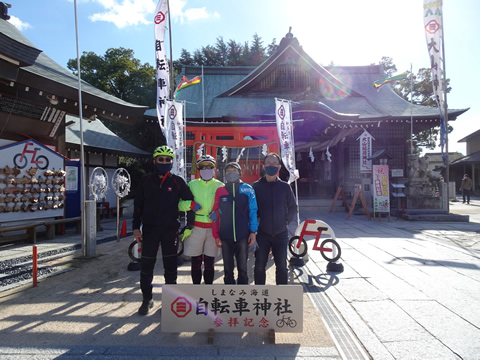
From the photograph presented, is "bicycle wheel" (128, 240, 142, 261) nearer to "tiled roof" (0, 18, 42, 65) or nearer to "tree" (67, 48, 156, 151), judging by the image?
"tiled roof" (0, 18, 42, 65)

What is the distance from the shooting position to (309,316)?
11.0 feet

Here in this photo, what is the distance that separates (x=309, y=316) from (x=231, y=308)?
1071mm

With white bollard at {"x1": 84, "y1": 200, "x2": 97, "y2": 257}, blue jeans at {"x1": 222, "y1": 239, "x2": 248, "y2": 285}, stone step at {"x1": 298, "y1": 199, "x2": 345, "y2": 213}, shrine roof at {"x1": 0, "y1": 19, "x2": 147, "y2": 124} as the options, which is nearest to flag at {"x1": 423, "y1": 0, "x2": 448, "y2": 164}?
stone step at {"x1": 298, "y1": 199, "x2": 345, "y2": 213}

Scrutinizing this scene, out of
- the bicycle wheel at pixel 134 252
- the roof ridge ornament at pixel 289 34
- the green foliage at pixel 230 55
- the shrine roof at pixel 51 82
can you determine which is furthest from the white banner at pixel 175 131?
the green foliage at pixel 230 55

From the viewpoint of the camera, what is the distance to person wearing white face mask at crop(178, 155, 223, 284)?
3.42 metres

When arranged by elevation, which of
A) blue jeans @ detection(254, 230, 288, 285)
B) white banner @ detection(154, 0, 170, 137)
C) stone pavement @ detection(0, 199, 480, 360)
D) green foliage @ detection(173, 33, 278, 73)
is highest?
green foliage @ detection(173, 33, 278, 73)

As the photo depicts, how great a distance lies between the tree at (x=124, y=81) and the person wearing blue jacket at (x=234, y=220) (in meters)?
18.3

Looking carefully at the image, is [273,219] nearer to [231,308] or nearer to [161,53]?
[231,308]

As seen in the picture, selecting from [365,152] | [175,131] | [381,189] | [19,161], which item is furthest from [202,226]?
[365,152]

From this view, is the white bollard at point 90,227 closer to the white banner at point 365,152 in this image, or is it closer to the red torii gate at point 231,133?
the red torii gate at point 231,133

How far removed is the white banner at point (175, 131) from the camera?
273 inches

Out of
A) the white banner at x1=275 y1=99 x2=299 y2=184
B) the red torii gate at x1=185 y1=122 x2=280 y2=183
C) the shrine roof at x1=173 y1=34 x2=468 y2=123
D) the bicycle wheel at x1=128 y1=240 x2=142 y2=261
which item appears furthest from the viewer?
the shrine roof at x1=173 y1=34 x2=468 y2=123

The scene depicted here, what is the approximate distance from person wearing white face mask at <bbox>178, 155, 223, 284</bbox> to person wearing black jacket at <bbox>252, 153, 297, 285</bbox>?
1.88ft

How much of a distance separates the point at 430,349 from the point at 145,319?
2.91 m
